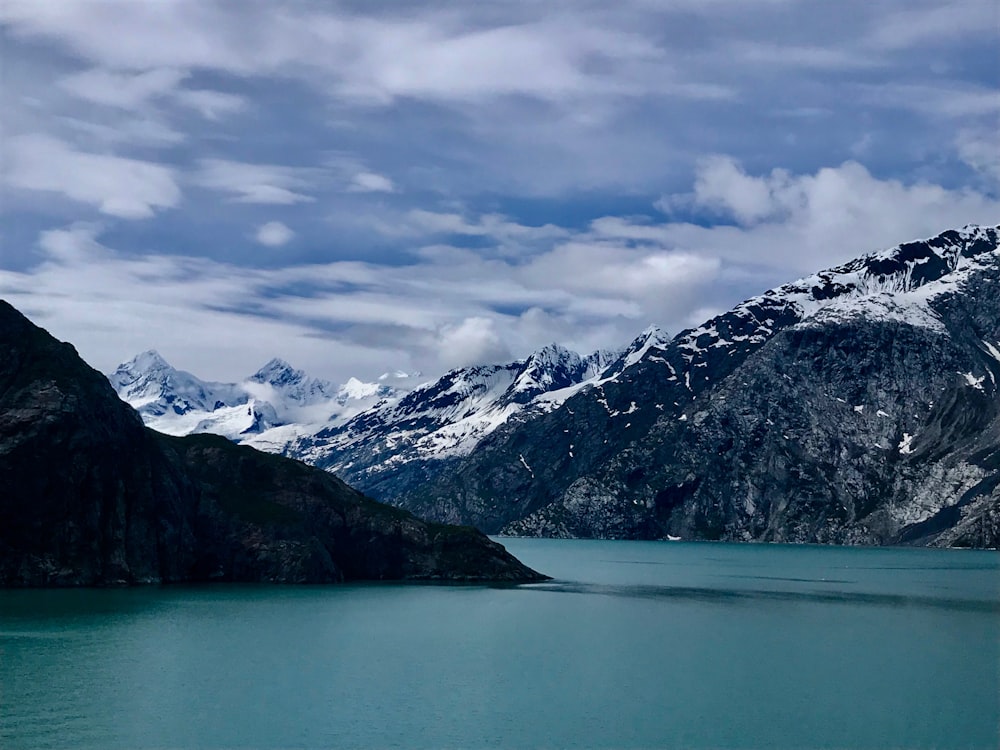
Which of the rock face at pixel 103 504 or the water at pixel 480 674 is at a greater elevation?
the rock face at pixel 103 504

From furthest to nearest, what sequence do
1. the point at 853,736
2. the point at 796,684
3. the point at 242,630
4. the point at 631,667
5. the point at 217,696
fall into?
1. the point at 242,630
2. the point at 631,667
3. the point at 796,684
4. the point at 217,696
5. the point at 853,736

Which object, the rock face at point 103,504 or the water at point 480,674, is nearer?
the water at point 480,674

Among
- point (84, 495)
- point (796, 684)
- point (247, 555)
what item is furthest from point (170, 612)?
point (796, 684)

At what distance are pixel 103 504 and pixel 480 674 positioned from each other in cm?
9675

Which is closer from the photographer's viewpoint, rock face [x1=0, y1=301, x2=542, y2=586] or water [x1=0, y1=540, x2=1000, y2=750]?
water [x1=0, y1=540, x2=1000, y2=750]

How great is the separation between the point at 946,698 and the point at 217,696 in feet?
203

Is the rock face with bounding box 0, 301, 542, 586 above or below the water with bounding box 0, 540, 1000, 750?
above

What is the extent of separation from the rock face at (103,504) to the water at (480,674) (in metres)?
13.1

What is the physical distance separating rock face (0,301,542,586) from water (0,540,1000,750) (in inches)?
517

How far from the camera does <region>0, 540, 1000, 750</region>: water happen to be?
75688mm

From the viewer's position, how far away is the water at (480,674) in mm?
75688

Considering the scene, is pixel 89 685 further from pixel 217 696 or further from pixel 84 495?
pixel 84 495

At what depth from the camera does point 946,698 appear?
292 ft

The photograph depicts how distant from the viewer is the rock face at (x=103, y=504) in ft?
530
